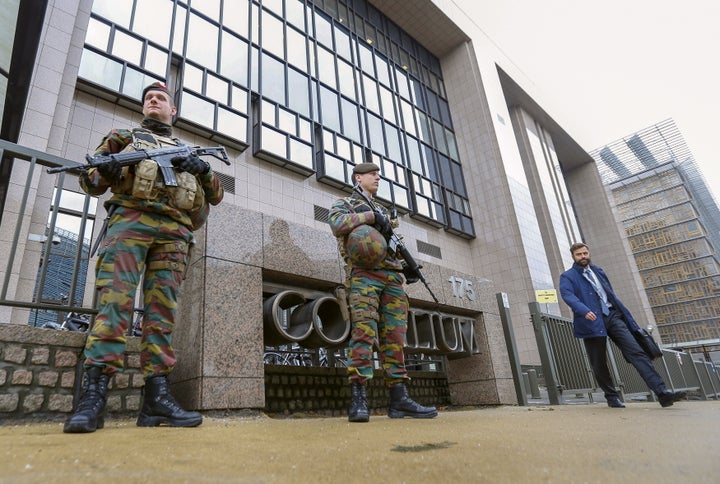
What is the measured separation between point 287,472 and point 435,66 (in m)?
18.3

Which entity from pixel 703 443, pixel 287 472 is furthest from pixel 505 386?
pixel 287 472

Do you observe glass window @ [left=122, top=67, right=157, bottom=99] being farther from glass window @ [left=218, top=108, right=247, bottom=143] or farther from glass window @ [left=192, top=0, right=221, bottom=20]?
glass window @ [left=192, top=0, right=221, bottom=20]

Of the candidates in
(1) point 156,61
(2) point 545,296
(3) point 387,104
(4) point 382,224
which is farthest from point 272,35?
(4) point 382,224

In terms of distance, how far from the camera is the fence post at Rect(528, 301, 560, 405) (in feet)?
16.0

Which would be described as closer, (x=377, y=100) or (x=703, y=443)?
(x=703, y=443)

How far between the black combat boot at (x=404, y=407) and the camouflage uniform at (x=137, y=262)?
1.38m

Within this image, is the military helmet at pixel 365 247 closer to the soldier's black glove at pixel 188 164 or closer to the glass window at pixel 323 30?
the soldier's black glove at pixel 188 164

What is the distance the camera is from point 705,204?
3666 cm

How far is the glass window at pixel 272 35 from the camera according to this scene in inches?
429

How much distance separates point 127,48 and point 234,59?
7.89ft

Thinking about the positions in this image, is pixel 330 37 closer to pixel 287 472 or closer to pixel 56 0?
pixel 56 0

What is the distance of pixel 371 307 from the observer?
2832 mm

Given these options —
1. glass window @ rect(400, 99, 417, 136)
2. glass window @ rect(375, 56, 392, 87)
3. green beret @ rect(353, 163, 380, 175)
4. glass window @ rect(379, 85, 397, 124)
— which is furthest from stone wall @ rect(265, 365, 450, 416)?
glass window @ rect(375, 56, 392, 87)

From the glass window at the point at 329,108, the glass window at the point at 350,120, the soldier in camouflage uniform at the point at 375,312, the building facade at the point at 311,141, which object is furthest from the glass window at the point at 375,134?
the soldier in camouflage uniform at the point at 375,312
